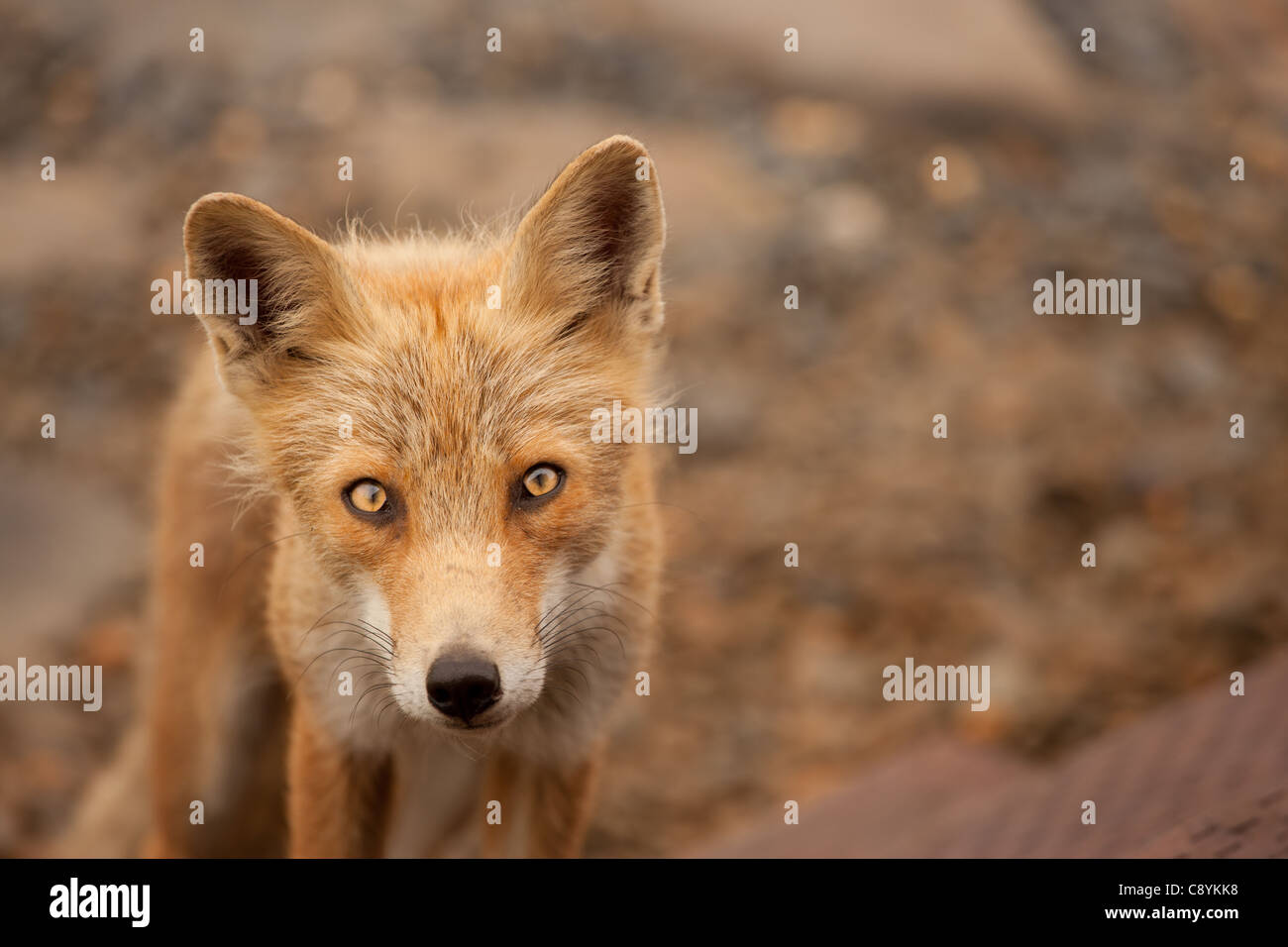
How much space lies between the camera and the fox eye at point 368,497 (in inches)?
119

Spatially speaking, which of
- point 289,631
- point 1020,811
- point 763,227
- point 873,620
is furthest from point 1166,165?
point 289,631

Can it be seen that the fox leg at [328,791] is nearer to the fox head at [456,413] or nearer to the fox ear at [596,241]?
the fox head at [456,413]

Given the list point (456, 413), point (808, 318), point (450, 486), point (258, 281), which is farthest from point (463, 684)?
point (808, 318)

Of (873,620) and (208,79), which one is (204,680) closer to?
(873,620)

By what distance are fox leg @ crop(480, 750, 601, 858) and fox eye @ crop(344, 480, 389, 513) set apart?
1.17 meters

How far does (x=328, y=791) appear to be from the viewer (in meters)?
3.62

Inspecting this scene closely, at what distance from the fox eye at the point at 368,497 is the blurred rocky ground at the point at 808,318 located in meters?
2.99

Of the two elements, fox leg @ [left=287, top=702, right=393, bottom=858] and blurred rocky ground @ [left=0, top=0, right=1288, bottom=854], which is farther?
blurred rocky ground @ [left=0, top=0, right=1288, bottom=854]

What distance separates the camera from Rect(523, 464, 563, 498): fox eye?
10.0 feet

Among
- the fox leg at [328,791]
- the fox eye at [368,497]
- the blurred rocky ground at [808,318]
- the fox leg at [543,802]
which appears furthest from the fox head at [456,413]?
the blurred rocky ground at [808,318]

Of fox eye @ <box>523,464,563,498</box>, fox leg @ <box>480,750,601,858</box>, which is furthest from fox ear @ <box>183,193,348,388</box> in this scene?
fox leg @ <box>480,750,601,858</box>

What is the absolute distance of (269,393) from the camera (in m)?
3.31

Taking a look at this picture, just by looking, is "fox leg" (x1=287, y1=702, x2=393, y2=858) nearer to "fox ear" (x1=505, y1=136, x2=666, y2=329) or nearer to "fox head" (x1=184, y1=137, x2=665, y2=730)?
"fox head" (x1=184, y1=137, x2=665, y2=730)
